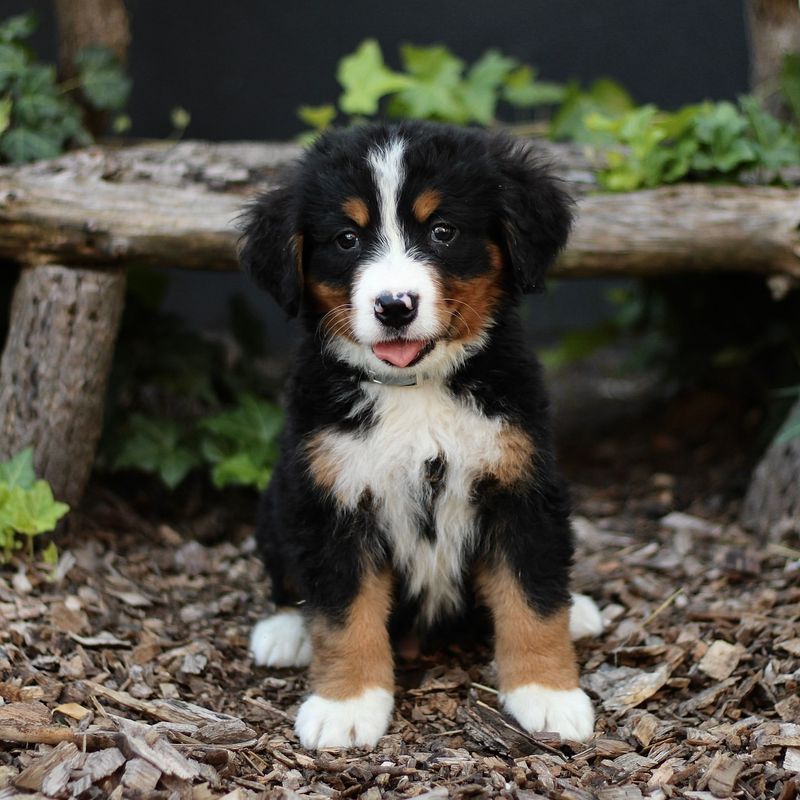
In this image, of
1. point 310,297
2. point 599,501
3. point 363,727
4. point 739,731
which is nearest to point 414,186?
point 310,297

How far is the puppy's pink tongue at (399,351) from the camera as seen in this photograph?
3134 mm

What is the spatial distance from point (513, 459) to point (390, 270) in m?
0.68

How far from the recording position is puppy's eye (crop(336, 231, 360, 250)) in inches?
126

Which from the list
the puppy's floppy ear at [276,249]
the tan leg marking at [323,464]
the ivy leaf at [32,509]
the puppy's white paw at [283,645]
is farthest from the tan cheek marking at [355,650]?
the ivy leaf at [32,509]

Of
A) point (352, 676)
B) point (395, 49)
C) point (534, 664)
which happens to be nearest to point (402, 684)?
point (352, 676)

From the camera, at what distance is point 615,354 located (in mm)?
7785

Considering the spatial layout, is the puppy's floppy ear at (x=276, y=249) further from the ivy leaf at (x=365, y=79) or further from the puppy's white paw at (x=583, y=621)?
the ivy leaf at (x=365, y=79)

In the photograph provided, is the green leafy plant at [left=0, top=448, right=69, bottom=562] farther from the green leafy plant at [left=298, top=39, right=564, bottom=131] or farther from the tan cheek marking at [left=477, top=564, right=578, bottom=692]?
the green leafy plant at [left=298, top=39, right=564, bottom=131]

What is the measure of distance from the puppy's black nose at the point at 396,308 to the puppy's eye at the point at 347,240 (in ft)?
0.95

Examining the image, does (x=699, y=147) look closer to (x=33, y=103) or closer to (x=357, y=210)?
(x=357, y=210)

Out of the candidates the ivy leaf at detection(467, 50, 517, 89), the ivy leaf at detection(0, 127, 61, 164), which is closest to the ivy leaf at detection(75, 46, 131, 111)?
the ivy leaf at detection(0, 127, 61, 164)

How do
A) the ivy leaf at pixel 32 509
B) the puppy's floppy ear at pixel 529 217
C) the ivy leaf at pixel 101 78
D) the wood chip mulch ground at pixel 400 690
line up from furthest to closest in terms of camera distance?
the ivy leaf at pixel 101 78 → the ivy leaf at pixel 32 509 → the puppy's floppy ear at pixel 529 217 → the wood chip mulch ground at pixel 400 690

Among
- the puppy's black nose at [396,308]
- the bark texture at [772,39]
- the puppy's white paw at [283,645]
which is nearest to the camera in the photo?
the puppy's black nose at [396,308]

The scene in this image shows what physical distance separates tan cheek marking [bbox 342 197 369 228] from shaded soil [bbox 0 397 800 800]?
1510 mm
